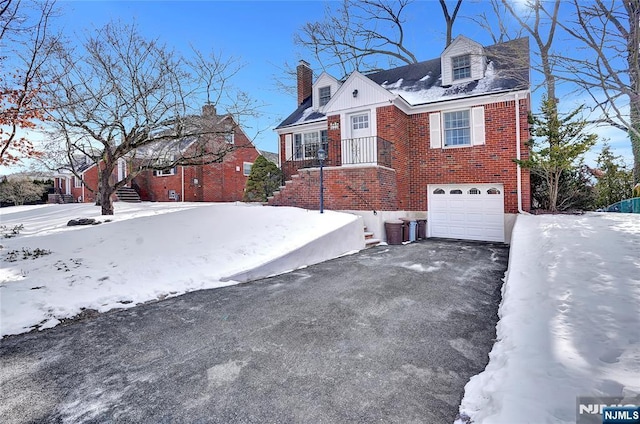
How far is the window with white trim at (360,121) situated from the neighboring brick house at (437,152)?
4cm

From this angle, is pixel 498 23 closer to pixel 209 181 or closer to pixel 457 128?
pixel 457 128

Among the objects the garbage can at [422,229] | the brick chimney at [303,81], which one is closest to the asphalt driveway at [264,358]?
the garbage can at [422,229]

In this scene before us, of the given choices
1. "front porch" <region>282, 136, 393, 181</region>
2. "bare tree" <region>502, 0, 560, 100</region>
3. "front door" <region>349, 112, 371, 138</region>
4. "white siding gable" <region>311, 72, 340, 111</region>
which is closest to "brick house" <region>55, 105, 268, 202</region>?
"white siding gable" <region>311, 72, 340, 111</region>

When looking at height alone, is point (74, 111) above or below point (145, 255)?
above

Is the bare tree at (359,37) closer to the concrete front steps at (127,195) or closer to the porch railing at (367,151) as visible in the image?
the porch railing at (367,151)

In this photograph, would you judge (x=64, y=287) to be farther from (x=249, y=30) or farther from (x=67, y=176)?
(x=67, y=176)

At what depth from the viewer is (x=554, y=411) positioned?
71.9 inches

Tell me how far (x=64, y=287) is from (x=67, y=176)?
31016 millimetres

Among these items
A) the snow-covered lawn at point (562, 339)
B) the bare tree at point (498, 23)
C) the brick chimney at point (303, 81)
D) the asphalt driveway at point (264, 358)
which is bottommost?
the asphalt driveway at point (264, 358)

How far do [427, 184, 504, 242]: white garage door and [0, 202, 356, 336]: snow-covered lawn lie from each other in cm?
410

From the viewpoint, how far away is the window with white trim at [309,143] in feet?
46.8

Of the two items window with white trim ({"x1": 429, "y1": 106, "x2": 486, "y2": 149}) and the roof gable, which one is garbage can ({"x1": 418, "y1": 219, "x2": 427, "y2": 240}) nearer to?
window with white trim ({"x1": 429, "y1": 106, "x2": 486, "y2": 149})

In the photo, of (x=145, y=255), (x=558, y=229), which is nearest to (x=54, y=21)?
(x=145, y=255)

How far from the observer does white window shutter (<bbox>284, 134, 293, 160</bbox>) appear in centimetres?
1544
